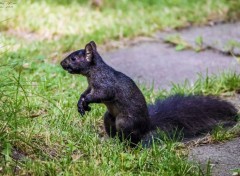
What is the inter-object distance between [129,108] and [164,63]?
2688mm

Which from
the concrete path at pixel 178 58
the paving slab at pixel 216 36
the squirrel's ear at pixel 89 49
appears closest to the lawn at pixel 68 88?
the paving slab at pixel 216 36

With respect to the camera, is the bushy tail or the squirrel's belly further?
the bushy tail

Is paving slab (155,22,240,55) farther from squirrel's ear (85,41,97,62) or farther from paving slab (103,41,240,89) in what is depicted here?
squirrel's ear (85,41,97,62)

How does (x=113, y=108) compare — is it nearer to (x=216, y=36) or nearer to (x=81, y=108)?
(x=81, y=108)

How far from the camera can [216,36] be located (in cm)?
838

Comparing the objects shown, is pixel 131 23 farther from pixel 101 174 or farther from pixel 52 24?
pixel 101 174

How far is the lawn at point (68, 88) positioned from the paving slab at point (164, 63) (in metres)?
0.42

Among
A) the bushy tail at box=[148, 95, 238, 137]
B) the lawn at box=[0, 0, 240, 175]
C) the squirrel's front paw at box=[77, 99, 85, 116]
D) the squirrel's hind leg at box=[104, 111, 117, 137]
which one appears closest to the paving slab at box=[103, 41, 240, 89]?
the lawn at box=[0, 0, 240, 175]

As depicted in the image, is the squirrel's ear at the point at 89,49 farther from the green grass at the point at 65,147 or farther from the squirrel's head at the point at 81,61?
the green grass at the point at 65,147

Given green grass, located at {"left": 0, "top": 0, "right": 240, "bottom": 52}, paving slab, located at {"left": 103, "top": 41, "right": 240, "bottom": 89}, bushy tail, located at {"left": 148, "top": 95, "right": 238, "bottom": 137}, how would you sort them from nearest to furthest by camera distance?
bushy tail, located at {"left": 148, "top": 95, "right": 238, "bottom": 137}
paving slab, located at {"left": 103, "top": 41, "right": 240, "bottom": 89}
green grass, located at {"left": 0, "top": 0, "right": 240, "bottom": 52}

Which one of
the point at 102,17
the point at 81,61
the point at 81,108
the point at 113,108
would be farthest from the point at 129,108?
the point at 102,17

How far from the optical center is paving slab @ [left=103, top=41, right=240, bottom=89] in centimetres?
674

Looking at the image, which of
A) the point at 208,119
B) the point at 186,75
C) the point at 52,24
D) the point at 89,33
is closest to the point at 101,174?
the point at 208,119

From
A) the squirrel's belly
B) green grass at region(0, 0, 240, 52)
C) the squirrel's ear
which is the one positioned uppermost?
the squirrel's ear
